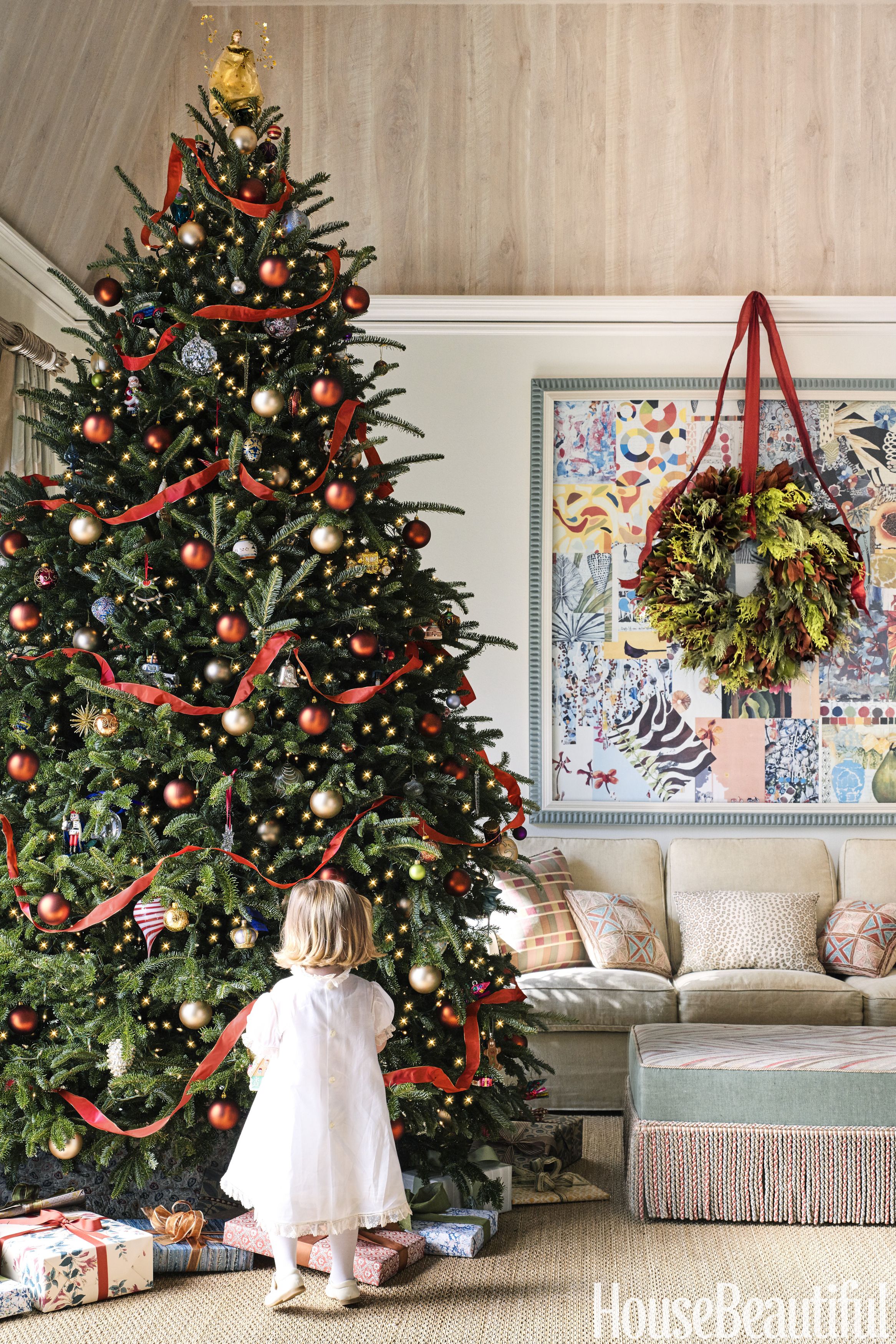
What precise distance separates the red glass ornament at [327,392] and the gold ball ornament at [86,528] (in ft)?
1.78

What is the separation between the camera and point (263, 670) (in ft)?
8.04

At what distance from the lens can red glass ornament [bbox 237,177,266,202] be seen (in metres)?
2.57

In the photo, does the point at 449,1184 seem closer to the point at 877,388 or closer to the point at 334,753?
the point at 334,753

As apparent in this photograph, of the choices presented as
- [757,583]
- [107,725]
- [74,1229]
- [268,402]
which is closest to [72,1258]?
[74,1229]

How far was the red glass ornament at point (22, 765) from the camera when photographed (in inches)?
97.2

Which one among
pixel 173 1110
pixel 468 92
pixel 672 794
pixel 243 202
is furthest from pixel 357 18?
pixel 173 1110

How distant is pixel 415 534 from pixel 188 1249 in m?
1.63

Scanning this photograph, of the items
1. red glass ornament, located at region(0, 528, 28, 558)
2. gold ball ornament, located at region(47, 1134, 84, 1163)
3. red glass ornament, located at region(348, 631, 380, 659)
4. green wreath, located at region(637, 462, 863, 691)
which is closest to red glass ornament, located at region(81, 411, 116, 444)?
red glass ornament, located at region(0, 528, 28, 558)

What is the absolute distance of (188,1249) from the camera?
2424 mm

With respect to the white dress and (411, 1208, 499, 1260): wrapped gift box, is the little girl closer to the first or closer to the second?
the white dress

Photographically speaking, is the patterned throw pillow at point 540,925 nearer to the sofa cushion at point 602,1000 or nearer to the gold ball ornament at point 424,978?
the sofa cushion at point 602,1000

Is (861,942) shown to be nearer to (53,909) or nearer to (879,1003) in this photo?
Result: (879,1003)

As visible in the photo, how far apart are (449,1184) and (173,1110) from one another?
0.71 metres

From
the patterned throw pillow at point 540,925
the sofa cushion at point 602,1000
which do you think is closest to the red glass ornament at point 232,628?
the patterned throw pillow at point 540,925
